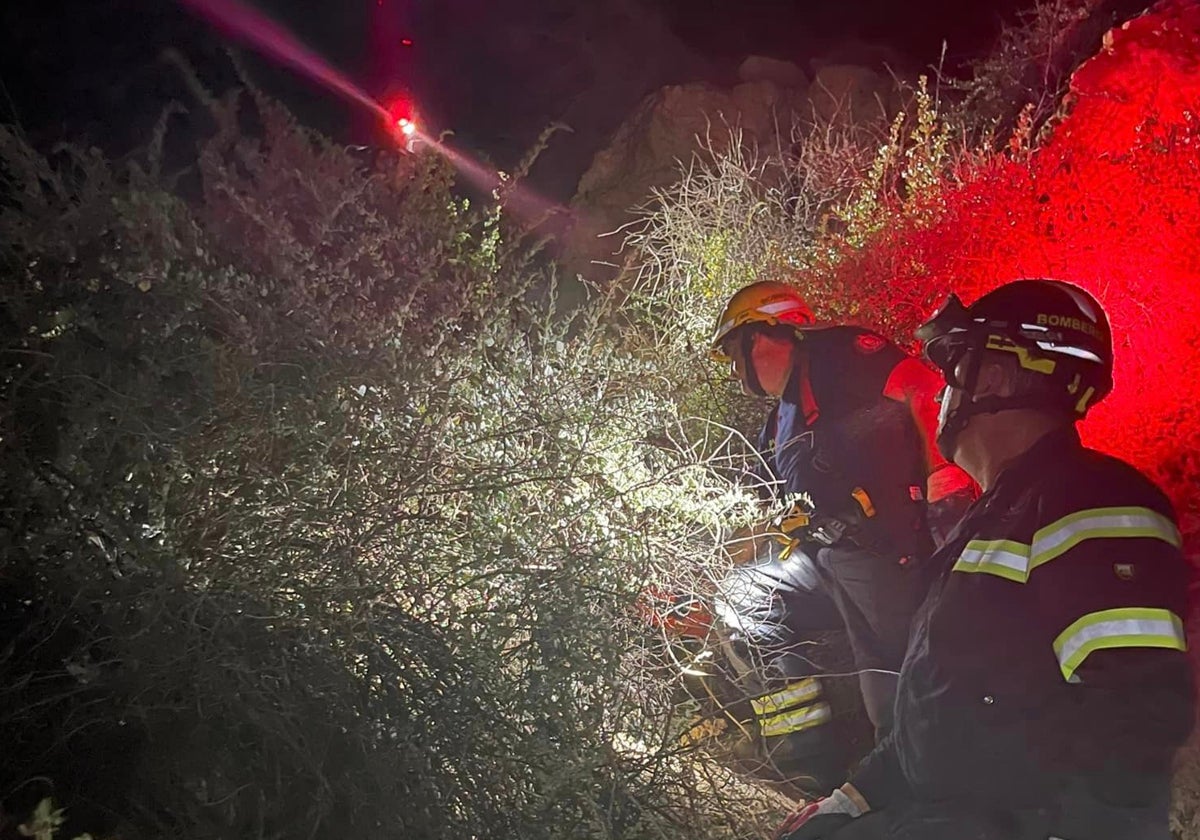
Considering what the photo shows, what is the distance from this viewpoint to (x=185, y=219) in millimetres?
2430

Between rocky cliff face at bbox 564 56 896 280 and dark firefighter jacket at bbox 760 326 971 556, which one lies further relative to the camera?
rocky cliff face at bbox 564 56 896 280

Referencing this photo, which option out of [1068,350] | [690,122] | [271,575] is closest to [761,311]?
[1068,350]

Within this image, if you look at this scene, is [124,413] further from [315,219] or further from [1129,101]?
[1129,101]

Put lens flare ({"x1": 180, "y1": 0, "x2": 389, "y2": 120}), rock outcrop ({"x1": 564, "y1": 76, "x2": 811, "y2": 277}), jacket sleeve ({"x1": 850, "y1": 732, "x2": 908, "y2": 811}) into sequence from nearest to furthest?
jacket sleeve ({"x1": 850, "y1": 732, "x2": 908, "y2": 811})
rock outcrop ({"x1": 564, "y1": 76, "x2": 811, "y2": 277})
lens flare ({"x1": 180, "y1": 0, "x2": 389, "y2": 120})

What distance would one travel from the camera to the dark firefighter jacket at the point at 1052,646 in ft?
5.69

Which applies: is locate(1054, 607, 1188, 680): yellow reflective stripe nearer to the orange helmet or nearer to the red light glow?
the red light glow

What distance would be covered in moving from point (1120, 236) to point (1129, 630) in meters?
1.78

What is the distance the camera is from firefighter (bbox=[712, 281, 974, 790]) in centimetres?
262

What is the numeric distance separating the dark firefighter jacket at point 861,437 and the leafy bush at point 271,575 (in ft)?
2.31

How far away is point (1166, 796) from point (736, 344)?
193 cm

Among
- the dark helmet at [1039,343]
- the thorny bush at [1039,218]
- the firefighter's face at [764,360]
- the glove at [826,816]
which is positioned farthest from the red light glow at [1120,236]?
the glove at [826,816]

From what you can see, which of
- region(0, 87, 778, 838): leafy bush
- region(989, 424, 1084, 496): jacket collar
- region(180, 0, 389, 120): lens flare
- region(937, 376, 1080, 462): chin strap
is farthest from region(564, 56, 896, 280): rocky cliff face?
region(989, 424, 1084, 496): jacket collar

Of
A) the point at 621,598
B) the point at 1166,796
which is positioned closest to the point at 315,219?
the point at 621,598

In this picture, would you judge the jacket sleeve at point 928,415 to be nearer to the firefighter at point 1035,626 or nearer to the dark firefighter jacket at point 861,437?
the dark firefighter jacket at point 861,437
